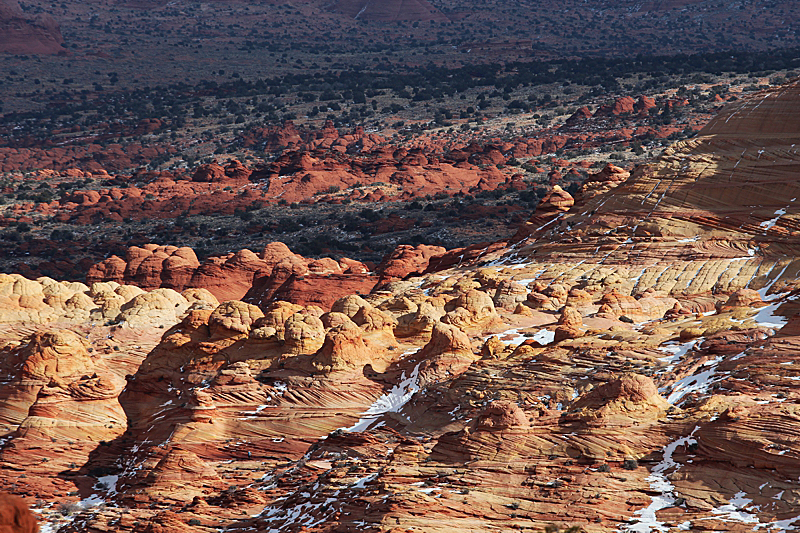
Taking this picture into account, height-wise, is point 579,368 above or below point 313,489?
above

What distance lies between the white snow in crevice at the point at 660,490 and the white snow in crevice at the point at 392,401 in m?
9.17

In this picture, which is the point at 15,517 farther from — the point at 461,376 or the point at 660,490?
the point at 461,376

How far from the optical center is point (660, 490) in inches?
867

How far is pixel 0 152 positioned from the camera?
152 m

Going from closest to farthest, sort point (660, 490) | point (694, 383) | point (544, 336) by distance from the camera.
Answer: point (660, 490), point (694, 383), point (544, 336)

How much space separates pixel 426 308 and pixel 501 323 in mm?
2511

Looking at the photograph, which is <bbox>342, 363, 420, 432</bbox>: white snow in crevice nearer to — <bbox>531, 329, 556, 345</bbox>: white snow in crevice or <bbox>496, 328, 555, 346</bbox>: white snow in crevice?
<bbox>496, 328, 555, 346</bbox>: white snow in crevice

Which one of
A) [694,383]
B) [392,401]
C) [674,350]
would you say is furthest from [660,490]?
[392,401]

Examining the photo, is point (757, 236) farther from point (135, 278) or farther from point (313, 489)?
point (135, 278)

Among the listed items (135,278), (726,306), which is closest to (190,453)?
(726,306)

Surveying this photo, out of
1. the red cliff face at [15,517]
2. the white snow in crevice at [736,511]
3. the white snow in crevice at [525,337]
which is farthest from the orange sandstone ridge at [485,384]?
the red cliff face at [15,517]

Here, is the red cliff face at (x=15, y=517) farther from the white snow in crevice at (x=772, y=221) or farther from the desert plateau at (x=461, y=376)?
the white snow in crevice at (x=772, y=221)

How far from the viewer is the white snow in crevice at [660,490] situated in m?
21.1

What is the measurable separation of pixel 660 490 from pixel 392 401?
34.8 ft
